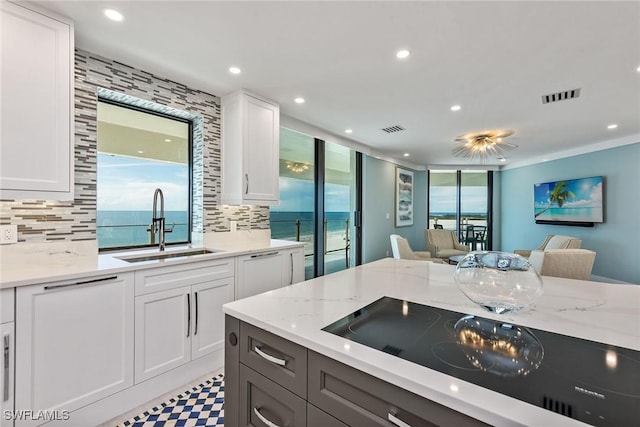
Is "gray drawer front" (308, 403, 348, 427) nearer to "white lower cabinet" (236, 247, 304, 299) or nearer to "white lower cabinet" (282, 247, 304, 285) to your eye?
"white lower cabinet" (236, 247, 304, 299)

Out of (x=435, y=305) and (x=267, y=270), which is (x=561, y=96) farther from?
(x=267, y=270)

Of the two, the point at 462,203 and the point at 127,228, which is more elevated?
the point at 462,203

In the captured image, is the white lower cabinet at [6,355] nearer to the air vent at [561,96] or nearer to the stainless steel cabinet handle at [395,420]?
the stainless steel cabinet handle at [395,420]

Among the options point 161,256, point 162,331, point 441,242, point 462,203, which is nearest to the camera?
point 162,331

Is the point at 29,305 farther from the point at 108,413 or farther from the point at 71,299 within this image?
the point at 108,413

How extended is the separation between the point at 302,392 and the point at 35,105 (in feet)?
7.16

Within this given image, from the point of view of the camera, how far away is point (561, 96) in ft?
10.0

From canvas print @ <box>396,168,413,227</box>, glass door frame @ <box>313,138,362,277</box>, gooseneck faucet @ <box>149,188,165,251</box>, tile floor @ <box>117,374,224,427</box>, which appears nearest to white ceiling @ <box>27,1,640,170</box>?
glass door frame @ <box>313,138,362,277</box>

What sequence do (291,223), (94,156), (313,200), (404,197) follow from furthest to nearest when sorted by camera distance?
(404,197), (313,200), (291,223), (94,156)

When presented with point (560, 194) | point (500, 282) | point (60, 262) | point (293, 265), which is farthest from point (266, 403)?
point (560, 194)

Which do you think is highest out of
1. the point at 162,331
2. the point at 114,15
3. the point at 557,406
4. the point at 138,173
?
the point at 114,15

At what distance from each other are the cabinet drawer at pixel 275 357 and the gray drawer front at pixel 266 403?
0.02 m

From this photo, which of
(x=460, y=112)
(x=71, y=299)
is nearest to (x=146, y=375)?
(x=71, y=299)

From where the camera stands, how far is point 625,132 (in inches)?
176
